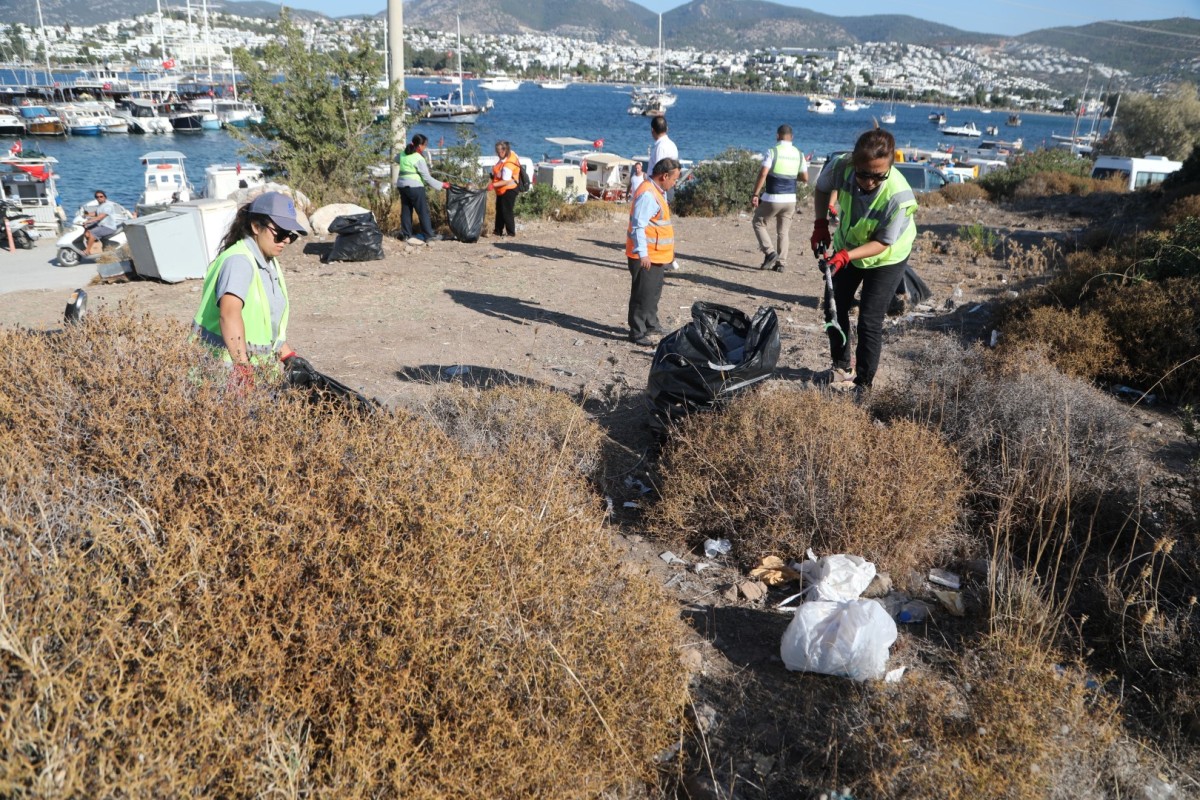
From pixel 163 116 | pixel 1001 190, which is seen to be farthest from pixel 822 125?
pixel 1001 190

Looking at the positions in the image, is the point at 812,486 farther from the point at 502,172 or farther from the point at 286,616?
the point at 502,172

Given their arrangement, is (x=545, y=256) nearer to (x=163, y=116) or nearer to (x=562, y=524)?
(x=562, y=524)

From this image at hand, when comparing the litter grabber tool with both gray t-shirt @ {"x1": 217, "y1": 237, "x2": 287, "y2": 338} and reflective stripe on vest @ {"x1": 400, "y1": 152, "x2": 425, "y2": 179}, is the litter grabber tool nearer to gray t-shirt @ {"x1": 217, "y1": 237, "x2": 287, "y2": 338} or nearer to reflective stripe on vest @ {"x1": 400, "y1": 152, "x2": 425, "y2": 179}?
gray t-shirt @ {"x1": 217, "y1": 237, "x2": 287, "y2": 338}

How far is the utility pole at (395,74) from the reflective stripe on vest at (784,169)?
695 cm

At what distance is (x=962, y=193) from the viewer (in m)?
18.1

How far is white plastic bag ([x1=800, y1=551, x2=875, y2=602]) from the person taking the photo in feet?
10.5

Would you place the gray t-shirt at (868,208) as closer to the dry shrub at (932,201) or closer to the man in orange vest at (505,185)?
the man in orange vest at (505,185)

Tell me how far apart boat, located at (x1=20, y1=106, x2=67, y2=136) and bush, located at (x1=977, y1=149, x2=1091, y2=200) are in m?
68.5

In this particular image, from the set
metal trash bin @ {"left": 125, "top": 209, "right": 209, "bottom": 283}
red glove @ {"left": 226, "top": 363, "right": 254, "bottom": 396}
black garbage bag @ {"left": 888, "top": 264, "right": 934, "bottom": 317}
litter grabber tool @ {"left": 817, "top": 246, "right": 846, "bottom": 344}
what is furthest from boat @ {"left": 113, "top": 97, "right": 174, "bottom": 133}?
red glove @ {"left": 226, "top": 363, "right": 254, "bottom": 396}

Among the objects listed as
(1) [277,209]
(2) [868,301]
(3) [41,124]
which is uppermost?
(3) [41,124]

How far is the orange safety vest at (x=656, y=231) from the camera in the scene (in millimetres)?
6324

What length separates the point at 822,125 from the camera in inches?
4663

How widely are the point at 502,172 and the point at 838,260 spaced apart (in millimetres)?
7833

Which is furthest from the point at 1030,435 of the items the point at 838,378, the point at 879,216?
the point at 879,216
